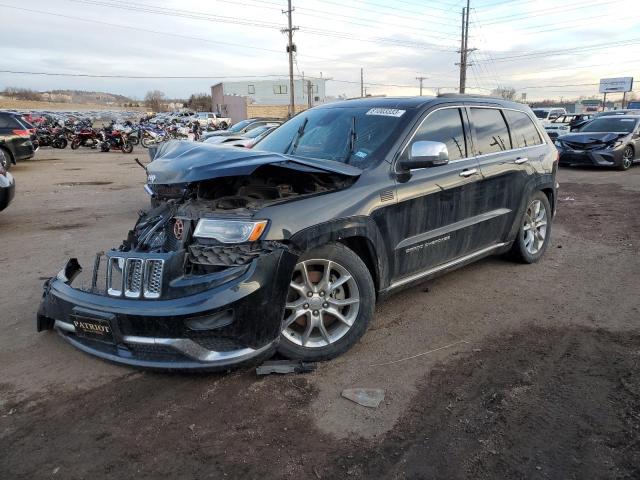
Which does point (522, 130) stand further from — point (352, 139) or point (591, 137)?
point (591, 137)

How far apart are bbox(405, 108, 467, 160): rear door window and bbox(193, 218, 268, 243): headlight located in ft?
5.32

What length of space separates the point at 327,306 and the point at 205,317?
0.86 meters

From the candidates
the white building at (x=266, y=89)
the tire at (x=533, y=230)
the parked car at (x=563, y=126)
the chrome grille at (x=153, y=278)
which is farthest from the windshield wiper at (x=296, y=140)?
the white building at (x=266, y=89)

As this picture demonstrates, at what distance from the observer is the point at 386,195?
355 cm

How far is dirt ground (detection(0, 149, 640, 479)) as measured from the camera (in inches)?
93.9

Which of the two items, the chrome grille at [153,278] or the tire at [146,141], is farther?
the tire at [146,141]

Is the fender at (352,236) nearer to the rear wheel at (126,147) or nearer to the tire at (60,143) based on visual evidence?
the rear wheel at (126,147)

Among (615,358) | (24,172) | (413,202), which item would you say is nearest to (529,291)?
(615,358)

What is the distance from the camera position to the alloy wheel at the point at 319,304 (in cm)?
320

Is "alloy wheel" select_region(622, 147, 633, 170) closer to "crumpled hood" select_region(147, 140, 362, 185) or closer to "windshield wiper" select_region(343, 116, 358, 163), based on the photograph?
"windshield wiper" select_region(343, 116, 358, 163)

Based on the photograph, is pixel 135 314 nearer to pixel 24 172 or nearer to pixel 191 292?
pixel 191 292

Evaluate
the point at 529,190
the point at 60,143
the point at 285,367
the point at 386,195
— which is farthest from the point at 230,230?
the point at 60,143

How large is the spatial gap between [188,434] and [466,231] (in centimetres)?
284

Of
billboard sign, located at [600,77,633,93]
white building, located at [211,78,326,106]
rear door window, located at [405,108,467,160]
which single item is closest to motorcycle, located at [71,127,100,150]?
rear door window, located at [405,108,467,160]
